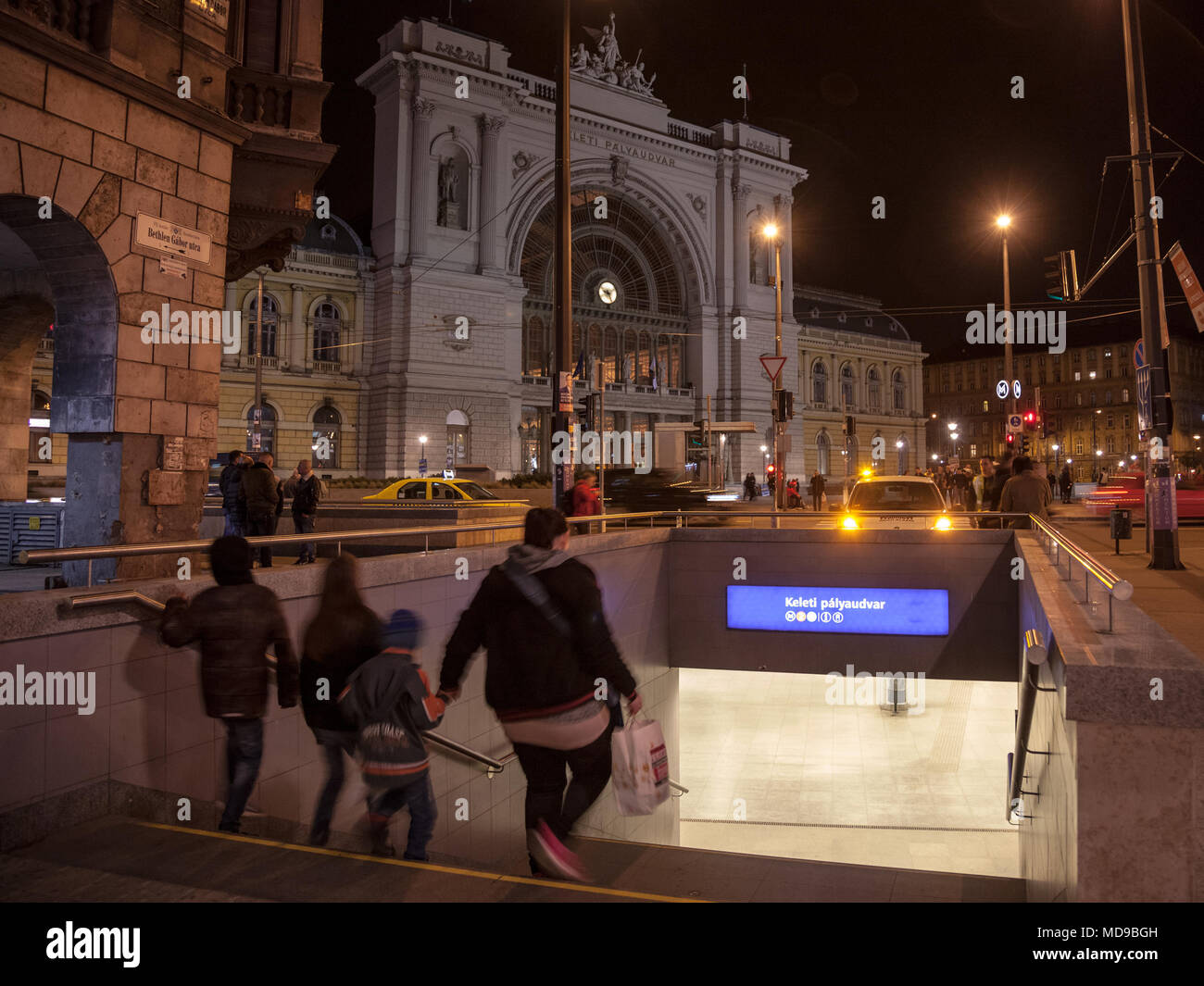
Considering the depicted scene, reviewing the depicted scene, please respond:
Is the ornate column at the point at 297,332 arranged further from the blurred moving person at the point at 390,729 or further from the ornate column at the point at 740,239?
the blurred moving person at the point at 390,729

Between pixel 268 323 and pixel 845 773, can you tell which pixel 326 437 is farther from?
pixel 845 773

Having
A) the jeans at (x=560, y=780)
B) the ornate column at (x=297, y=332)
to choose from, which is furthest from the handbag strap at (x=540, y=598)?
the ornate column at (x=297, y=332)

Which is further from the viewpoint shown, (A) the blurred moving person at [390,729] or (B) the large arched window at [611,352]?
(B) the large arched window at [611,352]

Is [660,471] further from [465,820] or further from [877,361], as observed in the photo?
[877,361]

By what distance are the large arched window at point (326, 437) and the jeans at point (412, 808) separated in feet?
146

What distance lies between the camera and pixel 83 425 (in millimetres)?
8289

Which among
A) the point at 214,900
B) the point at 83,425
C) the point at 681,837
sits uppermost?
the point at 83,425

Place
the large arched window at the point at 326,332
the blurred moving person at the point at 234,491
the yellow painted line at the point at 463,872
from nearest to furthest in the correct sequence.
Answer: the yellow painted line at the point at 463,872 < the blurred moving person at the point at 234,491 < the large arched window at the point at 326,332

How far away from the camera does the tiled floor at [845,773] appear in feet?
50.6

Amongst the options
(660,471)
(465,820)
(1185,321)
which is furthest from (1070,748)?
(1185,321)

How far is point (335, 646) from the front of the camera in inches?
200

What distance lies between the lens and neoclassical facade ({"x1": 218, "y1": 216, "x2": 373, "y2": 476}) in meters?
46.0

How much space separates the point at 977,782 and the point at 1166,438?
8.87m

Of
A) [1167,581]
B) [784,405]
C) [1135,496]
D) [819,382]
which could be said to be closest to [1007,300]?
[1135,496]
